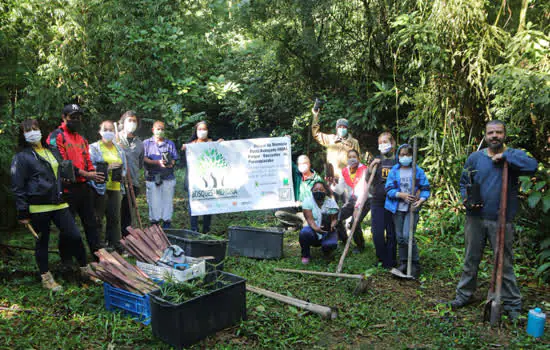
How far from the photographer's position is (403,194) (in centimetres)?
500

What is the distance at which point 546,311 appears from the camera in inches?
165

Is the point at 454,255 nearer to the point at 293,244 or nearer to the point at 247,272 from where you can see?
the point at 293,244

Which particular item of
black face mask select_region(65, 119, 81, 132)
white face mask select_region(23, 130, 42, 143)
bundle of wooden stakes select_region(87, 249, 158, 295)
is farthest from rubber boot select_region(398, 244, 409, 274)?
white face mask select_region(23, 130, 42, 143)

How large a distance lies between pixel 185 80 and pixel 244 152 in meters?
1.54

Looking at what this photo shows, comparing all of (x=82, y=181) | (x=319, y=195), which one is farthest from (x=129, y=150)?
(x=319, y=195)

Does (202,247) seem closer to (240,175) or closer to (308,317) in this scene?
(308,317)

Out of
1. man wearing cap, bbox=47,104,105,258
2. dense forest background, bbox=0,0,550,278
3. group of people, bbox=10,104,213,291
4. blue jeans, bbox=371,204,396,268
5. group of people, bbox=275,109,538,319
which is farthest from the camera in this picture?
dense forest background, bbox=0,0,550,278

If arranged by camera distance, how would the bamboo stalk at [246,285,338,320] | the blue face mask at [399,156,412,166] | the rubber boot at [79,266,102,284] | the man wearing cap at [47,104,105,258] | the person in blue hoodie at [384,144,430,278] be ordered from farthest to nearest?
the blue face mask at [399,156,412,166] < the person in blue hoodie at [384,144,430,278] < the man wearing cap at [47,104,105,258] < the rubber boot at [79,266,102,284] < the bamboo stalk at [246,285,338,320]

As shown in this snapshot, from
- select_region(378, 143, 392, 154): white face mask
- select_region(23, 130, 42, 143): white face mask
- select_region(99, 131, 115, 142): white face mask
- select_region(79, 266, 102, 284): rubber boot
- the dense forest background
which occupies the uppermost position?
the dense forest background

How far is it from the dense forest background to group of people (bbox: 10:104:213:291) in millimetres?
791

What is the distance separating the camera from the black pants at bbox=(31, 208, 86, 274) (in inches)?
175

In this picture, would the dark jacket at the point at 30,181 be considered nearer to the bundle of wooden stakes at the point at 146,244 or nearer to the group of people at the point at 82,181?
the group of people at the point at 82,181

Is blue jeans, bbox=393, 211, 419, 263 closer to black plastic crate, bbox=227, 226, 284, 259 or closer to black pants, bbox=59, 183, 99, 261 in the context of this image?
black plastic crate, bbox=227, 226, 284, 259

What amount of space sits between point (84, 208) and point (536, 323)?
16.6ft
